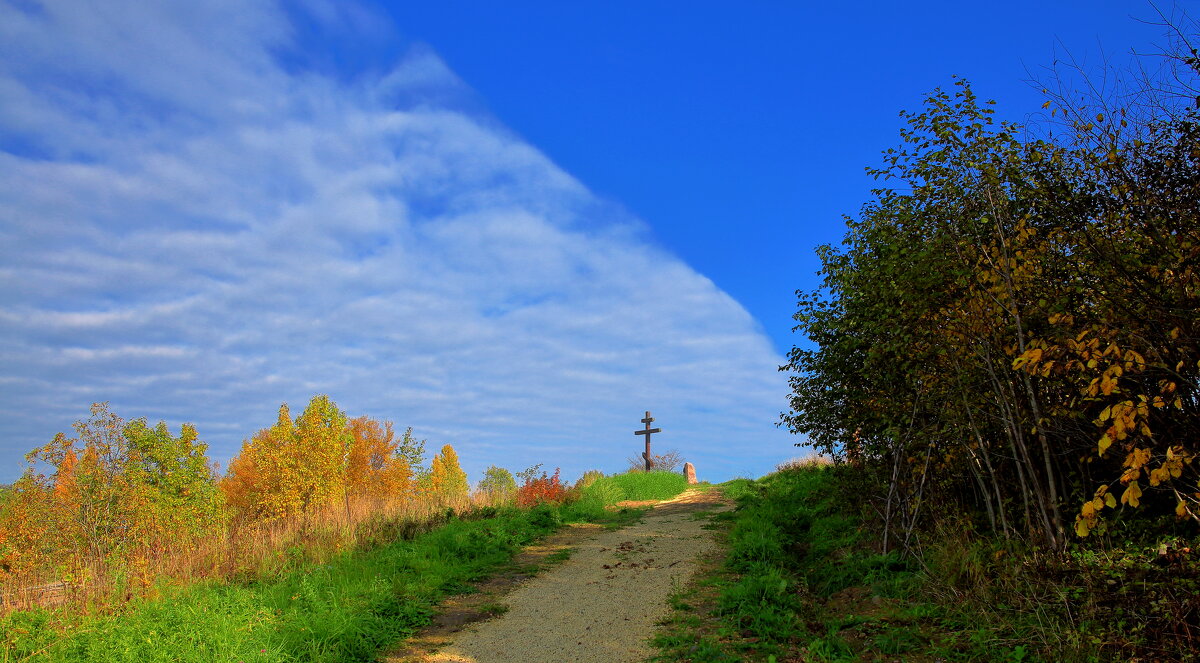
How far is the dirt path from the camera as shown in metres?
7.31

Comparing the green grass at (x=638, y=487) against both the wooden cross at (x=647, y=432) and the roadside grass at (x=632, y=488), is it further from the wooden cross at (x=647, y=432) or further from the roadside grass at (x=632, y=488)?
the wooden cross at (x=647, y=432)

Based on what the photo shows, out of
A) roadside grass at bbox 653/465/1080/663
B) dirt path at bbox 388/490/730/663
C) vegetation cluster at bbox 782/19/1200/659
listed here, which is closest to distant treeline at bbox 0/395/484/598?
dirt path at bbox 388/490/730/663

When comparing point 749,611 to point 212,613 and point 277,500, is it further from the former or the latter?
point 277,500

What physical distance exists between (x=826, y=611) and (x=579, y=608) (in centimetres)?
332

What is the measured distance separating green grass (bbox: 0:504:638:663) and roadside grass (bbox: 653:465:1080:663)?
3.65 metres

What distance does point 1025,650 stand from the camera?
5586 millimetres

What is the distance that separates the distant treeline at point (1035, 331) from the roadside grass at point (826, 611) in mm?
Result: 992

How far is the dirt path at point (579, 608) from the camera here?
24.0ft

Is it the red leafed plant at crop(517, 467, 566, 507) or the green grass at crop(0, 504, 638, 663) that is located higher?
the red leafed plant at crop(517, 467, 566, 507)

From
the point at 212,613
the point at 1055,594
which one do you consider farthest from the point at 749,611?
the point at 212,613

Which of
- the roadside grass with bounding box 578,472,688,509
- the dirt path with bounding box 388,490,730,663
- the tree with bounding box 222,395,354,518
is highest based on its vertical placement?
the tree with bounding box 222,395,354,518

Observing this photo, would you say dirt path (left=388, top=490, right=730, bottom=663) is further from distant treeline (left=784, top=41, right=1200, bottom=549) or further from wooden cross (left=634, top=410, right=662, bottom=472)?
wooden cross (left=634, top=410, right=662, bottom=472)

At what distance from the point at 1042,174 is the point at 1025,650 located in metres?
4.73

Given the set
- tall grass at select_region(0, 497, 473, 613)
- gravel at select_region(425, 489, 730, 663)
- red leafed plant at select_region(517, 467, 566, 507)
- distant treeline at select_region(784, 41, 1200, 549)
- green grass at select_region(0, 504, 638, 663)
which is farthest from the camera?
red leafed plant at select_region(517, 467, 566, 507)
